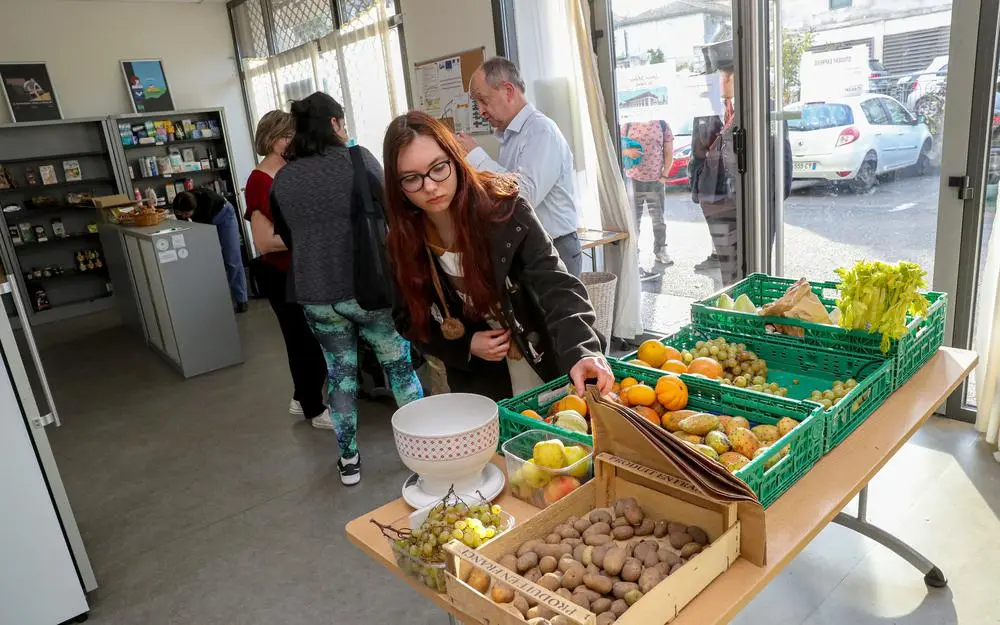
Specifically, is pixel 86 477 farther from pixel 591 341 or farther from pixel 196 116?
pixel 196 116

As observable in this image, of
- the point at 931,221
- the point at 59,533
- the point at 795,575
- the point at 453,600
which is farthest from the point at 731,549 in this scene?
the point at 931,221

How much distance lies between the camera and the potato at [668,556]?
1029mm

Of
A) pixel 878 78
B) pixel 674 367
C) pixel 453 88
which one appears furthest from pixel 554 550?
pixel 453 88

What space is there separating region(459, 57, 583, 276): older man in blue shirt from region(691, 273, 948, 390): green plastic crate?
1308mm

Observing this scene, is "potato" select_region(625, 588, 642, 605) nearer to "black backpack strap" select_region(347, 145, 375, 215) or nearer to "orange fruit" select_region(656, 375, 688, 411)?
"orange fruit" select_region(656, 375, 688, 411)

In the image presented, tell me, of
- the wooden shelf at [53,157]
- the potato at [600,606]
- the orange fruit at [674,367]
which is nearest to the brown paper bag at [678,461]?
the potato at [600,606]

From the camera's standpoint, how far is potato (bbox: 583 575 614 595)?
0.99 metres

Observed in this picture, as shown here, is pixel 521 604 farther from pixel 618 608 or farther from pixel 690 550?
pixel 690 550

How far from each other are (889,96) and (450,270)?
2.27m

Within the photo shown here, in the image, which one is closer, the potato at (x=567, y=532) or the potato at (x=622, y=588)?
the potato at (x=622, y=588)

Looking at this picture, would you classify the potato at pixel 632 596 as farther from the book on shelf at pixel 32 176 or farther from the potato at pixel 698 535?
the book on shelf at pixel 32 176

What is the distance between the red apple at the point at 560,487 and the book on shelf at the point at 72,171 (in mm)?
7791

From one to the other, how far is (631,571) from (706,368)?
75cm

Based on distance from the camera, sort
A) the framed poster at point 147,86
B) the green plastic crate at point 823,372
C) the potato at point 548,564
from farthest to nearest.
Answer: the framed poster at point 147,86 → the green plastic crate at point 823,372 → the potato at point 548,564
